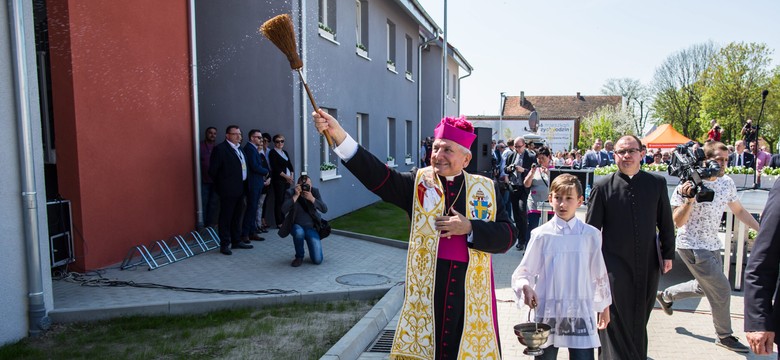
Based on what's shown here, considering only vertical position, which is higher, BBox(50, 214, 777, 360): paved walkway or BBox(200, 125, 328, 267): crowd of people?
BBox(200, 125, 328, 267): crowd of people

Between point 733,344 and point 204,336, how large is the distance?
4.87 meters

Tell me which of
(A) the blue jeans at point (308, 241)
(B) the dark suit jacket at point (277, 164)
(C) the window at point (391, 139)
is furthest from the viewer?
(C) the window at point (391, 139)

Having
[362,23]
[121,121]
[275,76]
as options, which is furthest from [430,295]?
[362,23]

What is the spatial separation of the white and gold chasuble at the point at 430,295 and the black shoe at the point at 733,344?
10.6ft

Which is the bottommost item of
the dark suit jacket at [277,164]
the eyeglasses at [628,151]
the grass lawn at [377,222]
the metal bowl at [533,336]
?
the grass lawn at [377,222]

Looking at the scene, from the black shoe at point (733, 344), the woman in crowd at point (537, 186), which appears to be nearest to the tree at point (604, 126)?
the woman in crowd at point (537, 186)

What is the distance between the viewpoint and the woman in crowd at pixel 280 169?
11.1 meters

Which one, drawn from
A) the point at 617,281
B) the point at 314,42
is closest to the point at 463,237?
the point at 617,281

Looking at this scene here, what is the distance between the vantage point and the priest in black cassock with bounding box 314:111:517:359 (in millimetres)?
3367

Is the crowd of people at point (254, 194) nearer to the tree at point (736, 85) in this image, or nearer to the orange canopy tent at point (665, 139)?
the orange canopy tent at point (665, 139)

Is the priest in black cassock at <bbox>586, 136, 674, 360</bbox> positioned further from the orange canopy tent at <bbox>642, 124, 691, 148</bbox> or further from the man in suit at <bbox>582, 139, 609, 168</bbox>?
the orange canopy tent at <bbox>642, 124, 691, 148</bbox>

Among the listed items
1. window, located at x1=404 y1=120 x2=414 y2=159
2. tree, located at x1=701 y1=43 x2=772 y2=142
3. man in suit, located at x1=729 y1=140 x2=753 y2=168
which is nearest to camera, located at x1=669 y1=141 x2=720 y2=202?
man in suit, located at x1=729 y1=140 x2=753 y2=168

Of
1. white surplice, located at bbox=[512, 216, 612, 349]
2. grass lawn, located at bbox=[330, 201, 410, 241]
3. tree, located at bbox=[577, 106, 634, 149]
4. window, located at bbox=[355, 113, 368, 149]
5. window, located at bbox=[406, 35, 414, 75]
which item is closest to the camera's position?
white surplice, located at bbox=[512, 216, 612, 349]

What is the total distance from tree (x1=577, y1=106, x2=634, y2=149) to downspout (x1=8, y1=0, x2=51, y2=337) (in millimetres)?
67788
